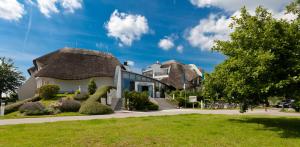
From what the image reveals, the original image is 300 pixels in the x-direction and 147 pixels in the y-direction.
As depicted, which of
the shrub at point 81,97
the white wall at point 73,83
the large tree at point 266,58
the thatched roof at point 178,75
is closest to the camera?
the large tree at point 266,58

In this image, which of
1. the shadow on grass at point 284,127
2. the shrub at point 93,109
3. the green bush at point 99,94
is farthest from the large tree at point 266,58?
the green bush at point 99,94

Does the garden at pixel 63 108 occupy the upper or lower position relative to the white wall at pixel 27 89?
lower

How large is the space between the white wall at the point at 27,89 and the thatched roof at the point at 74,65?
17.8 ft

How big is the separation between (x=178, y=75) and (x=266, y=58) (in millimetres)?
46513

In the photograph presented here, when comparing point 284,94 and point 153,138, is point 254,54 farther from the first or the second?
point 153,138

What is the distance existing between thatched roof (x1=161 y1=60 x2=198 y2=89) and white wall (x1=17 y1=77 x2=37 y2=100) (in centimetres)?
2711

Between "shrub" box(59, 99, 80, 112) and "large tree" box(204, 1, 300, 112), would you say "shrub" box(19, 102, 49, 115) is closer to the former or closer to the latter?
"shrub" box(59, 99, 80, 112)

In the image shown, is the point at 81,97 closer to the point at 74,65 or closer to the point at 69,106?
the point at 69,106

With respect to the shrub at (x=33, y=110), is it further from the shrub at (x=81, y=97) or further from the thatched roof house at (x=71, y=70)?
the thatched roof house at (x=71, y=70)

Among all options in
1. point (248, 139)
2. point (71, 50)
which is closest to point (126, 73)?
point (71, 50)

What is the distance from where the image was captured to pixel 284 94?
10953 mm

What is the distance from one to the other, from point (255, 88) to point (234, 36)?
314cm

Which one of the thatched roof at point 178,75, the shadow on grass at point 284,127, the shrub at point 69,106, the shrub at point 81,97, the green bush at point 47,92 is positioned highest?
the thatched roof at point 178,75

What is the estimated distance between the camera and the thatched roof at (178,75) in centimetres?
5356
